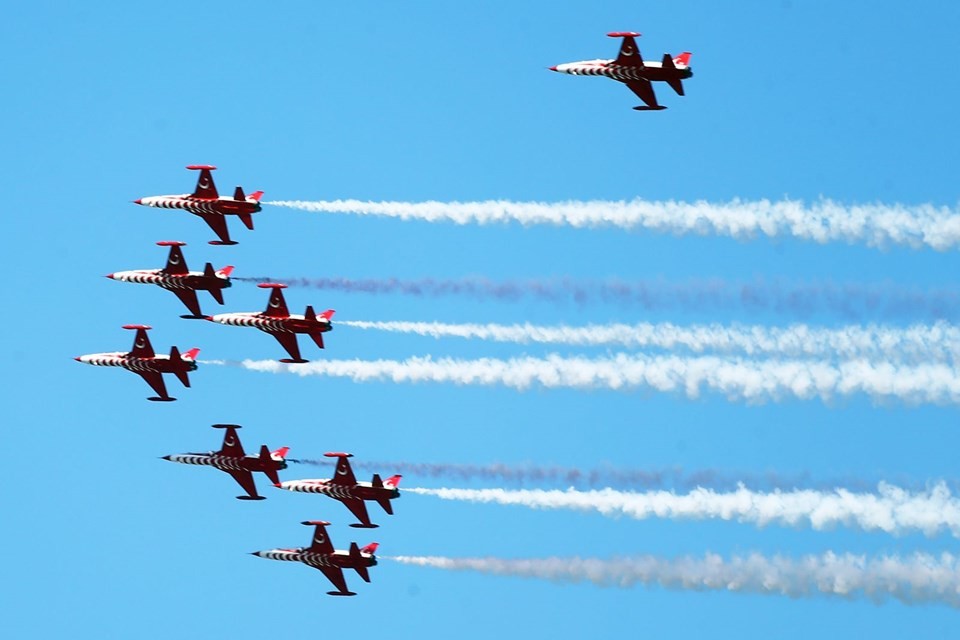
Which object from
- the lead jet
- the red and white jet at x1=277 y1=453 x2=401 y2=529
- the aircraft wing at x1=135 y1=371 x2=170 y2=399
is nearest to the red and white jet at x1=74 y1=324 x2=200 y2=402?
the aircraft wing at x1=135 y1=371 x2=170 y2=399

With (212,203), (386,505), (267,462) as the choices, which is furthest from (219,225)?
(386,505)

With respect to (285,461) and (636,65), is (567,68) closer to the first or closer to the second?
(636,65)

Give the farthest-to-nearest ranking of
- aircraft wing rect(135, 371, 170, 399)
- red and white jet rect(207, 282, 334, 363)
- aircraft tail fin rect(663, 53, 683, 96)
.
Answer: aircraft wing rect(135, 371, 170, 399)
red and white jet rect(207, 282, 334, 363)
aircraft tail fin rect(663, 53, 683, 96)

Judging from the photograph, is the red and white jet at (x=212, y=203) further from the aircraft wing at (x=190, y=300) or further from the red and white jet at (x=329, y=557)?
the red and white jet at (x=329, y=557)

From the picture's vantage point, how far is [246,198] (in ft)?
352

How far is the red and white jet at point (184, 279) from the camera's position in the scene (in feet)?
357

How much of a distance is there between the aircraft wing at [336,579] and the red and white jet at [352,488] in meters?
3.76

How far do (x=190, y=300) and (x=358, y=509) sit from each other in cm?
1233

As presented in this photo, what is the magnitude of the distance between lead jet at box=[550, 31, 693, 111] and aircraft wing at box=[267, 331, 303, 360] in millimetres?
17549

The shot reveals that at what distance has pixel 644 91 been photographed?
318ft

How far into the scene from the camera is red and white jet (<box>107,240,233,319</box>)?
357 feet

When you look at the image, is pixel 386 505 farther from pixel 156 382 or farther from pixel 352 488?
pixel 156 382

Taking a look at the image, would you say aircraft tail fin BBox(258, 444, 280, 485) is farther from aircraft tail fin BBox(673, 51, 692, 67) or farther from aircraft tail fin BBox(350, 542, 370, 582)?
aircraft tail fin BBox(673, 51, 692, 67)

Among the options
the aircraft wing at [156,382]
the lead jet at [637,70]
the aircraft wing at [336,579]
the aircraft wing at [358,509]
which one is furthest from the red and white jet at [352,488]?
the lead jet at [637,70]
